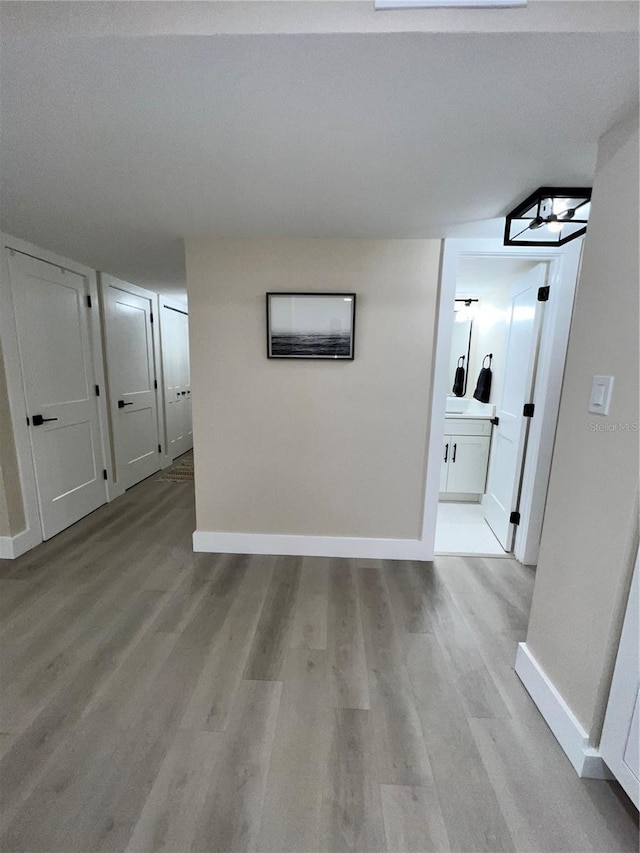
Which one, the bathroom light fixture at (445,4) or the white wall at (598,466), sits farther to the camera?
the white wall at (598,466)

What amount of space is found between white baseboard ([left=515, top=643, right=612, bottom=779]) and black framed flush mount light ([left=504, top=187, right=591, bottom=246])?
1932mm

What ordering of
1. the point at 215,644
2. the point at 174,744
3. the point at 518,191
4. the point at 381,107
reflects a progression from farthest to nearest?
the point at 215,644 < the point at 518,191 < the point at 174,744 < the point at 381,107

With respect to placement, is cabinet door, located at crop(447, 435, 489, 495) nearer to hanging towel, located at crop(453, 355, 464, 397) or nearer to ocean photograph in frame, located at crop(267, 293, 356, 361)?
hanging towel, located at crop(453, 355, 464, 397)

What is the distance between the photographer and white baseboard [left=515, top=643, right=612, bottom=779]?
111 cm

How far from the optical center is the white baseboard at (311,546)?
2396 mm

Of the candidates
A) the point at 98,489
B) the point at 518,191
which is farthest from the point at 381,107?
the point at 98,489

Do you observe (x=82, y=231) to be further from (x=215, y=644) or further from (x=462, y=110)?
(x=215, y=644)

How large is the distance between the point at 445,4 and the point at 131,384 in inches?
146

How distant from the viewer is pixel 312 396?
2.25 metres

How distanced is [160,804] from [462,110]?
2350 mm

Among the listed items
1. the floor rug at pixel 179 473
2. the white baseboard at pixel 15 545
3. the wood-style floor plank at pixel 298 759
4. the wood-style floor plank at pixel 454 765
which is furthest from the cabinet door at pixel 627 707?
the floor rug at pixel 179 473

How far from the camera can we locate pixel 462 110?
101 cm

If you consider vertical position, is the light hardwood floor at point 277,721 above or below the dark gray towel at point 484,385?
below

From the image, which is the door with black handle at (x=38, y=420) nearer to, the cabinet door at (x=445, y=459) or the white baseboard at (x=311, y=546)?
the white baseboard at (x=311, y=546)
